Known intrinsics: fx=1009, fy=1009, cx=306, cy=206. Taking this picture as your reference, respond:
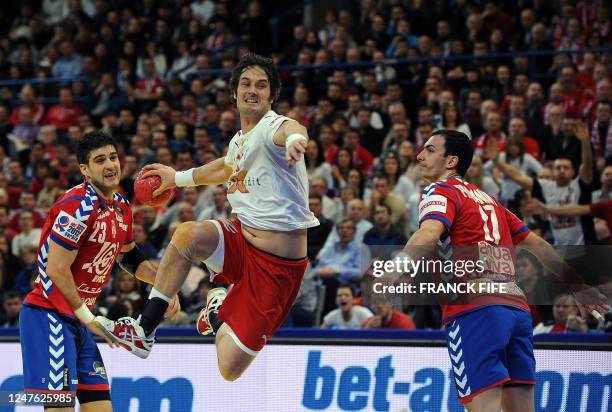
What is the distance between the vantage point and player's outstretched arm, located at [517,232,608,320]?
6.87 metres

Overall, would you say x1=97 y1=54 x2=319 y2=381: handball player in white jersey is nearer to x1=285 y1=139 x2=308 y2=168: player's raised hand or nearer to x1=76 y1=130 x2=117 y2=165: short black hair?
x1=285 y1=139 x2=308 y2=168: player's raised hand

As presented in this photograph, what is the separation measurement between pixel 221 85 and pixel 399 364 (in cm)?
912

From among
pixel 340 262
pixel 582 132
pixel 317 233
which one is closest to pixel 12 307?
pixel 317 233

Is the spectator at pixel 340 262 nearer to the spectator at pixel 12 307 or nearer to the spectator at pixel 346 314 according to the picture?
the spectator at pixel 346 314

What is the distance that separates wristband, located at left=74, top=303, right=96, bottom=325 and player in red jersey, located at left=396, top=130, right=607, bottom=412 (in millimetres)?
2202

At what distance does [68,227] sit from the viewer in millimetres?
6887

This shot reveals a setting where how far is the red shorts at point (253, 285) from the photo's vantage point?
21.5 ft

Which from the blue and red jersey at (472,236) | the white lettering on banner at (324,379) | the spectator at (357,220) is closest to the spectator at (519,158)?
the spectator at (357,220)

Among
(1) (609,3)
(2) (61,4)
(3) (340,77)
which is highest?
(2) (61,4)

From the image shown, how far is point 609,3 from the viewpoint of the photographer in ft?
49.4

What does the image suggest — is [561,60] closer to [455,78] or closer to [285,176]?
[455,78]

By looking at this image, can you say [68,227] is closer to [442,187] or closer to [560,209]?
[442,187]

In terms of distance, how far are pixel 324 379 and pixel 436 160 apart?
117 inches

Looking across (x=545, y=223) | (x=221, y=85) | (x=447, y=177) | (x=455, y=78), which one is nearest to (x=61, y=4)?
(x=221, y=85)
